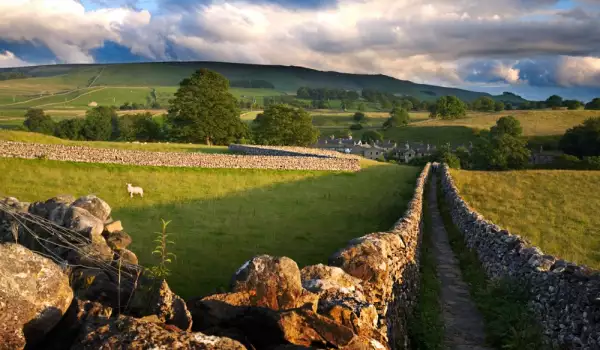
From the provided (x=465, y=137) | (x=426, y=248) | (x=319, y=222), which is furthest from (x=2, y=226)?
(x=465, y=137)

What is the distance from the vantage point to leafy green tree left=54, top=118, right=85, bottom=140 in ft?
356

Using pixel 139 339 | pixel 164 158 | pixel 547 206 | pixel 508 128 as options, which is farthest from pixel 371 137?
pixel 139 339

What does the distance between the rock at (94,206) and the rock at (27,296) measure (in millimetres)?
9561

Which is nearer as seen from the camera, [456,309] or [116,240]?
[456,309]

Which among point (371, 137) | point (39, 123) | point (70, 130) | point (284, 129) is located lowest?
point (70, 130)

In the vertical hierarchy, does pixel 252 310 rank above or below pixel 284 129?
above

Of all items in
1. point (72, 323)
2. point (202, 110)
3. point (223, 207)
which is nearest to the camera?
point (72, 323)

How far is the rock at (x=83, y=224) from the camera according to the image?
11922 mm

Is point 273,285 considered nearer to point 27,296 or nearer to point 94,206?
point 27,296

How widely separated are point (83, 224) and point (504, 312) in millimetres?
11448

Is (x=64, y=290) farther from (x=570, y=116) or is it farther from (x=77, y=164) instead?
(x=570, y=116)

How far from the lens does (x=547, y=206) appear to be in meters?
31.5

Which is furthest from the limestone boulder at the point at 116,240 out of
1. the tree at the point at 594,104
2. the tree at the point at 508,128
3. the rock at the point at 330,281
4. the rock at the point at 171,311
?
the tree at the point at 594,104

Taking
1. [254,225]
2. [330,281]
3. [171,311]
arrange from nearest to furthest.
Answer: [171,311] → [330,281] → [254,225]
